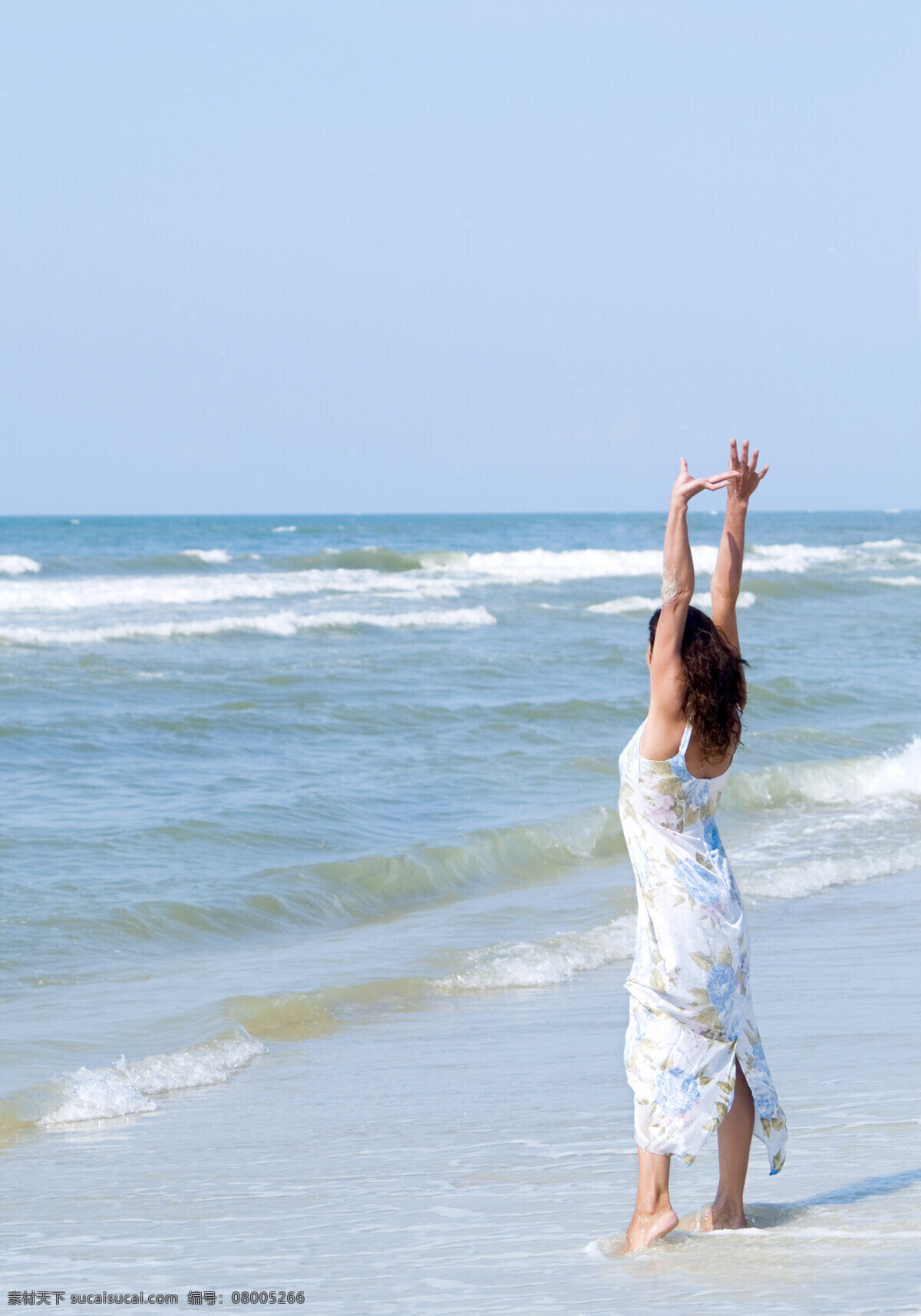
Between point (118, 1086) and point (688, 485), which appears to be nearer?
point (688, 485)

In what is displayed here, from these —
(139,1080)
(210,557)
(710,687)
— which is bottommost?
(139,1080)

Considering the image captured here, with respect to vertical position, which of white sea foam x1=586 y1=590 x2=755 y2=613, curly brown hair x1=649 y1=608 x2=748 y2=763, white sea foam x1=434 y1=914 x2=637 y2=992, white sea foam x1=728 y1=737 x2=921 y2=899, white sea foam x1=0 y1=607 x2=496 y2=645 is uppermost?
curly brown hair x1=649 y1=608 x2=748 y2=763

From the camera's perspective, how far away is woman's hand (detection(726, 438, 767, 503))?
142 inches

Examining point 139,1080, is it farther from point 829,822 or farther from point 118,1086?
point 829,822

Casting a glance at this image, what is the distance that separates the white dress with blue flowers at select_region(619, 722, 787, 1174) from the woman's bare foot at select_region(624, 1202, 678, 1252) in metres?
0.15

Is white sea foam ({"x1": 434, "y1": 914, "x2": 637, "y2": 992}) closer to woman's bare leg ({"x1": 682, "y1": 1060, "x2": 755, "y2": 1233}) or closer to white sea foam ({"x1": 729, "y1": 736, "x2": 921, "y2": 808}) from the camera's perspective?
woman's bare leg ({"x1": 682, "y1": 1060, "x2": 755, "y2": 1233})

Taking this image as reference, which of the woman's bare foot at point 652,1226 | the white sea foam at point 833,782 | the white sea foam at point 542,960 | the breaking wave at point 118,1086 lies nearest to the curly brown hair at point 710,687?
the woman's bare foot at point 652,1226

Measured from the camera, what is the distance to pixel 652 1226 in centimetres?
321

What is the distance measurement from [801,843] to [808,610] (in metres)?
21.3

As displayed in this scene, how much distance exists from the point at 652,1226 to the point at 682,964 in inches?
23.8

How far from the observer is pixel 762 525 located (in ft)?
342

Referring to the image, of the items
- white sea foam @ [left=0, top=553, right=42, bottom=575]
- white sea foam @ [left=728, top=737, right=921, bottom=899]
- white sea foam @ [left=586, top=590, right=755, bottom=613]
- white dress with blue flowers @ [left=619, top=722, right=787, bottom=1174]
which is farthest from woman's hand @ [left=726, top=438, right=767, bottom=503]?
white sea foam @ [left=0, top=553, right=42, bottom=575]

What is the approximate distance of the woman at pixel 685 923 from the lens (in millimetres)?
3170

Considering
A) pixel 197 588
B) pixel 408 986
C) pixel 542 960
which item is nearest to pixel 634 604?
pixel 197 588
